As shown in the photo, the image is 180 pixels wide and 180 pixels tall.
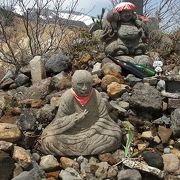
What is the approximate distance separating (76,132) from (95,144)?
0.26 meters

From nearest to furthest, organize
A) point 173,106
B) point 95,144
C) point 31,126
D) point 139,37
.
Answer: point 95,144 < point 31,126 < point 173,106 < point 139,37

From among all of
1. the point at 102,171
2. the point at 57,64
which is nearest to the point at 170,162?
the point at 102,171

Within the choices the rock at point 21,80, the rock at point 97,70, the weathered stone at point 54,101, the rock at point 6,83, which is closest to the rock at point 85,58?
the rock at point 97,70

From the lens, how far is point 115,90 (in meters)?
6.35

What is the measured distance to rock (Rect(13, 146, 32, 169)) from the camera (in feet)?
16.5

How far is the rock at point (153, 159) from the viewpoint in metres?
5.26

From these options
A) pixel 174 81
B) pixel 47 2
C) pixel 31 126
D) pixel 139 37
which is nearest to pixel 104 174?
pixel 31 126

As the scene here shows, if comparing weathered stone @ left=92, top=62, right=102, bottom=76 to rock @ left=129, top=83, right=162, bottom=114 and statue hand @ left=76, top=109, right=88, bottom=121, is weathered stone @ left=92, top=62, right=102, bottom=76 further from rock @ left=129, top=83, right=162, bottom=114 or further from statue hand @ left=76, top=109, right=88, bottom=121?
statue hand @ left=76, top=109, right=88, bottom=121

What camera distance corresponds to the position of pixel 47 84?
668 cm

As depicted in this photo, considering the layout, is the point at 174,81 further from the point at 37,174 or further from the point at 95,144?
the point at 37,174

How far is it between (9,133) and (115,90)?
1722 mm

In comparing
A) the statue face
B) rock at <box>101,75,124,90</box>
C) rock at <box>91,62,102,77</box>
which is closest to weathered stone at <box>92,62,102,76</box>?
rock at <box>91,62,102,77</box>

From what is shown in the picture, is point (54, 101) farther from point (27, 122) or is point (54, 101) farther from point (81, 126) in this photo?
point (81, 126)

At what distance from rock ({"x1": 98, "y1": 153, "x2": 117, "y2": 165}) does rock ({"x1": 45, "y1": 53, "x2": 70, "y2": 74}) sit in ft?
7.44
